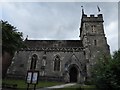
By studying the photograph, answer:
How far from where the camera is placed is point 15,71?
35.6 m

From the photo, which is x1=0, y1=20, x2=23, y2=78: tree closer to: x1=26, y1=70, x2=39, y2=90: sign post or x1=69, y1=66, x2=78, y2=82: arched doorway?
x1=26, y1=70, x2=39, y2=90: sign post

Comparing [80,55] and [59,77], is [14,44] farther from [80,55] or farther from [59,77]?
[80,55]

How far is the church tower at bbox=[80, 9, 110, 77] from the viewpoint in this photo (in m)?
34.6

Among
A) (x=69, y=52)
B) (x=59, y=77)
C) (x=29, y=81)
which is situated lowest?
(x=59, y=77)

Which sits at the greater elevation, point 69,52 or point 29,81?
point 69,52

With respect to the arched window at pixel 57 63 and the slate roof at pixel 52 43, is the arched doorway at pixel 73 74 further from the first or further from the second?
the slate roof at pixel 52 43

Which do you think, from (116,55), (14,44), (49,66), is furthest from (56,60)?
(116,55)

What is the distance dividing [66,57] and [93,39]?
27.0ft

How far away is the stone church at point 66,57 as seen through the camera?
33219 millimetres

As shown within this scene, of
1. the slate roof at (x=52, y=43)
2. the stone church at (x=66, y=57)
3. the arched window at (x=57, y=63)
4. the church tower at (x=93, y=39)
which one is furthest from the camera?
the slate roof at (x=52, y=43)

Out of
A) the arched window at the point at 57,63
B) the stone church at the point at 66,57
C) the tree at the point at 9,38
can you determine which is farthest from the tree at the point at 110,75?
the arched window at the point at 57,63

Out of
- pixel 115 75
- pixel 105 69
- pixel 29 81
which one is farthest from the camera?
pixel 105 69

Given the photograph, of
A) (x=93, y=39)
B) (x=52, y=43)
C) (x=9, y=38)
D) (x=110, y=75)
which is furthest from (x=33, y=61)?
(x=110, y=75)

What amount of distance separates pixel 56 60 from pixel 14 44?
17.0 m
